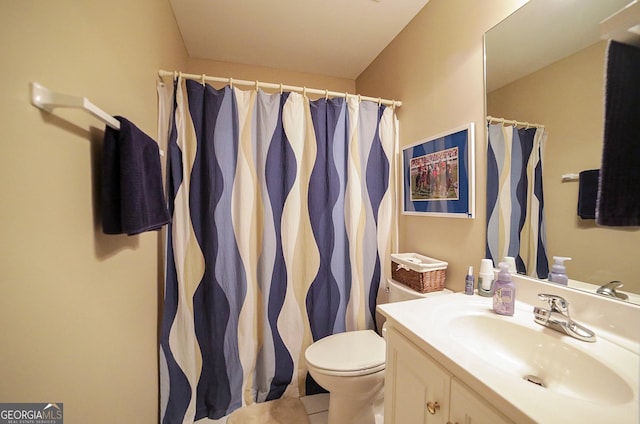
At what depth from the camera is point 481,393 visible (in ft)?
1.76

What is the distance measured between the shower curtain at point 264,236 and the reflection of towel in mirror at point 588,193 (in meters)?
0.93

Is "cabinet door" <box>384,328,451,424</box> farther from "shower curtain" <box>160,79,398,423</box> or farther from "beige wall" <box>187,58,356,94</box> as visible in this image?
"beige wall" <box>187,58,356,94</box>

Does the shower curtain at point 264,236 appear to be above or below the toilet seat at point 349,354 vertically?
above

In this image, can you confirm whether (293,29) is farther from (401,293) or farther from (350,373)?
(350,373)

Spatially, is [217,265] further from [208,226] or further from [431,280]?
[431,280]

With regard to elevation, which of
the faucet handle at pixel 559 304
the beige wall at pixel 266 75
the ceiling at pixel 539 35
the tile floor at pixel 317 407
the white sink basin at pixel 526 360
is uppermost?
the beige wall at pixel 266 75

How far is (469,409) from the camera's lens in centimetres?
56

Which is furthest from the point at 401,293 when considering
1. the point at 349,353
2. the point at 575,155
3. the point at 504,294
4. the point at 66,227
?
the point at 66,227

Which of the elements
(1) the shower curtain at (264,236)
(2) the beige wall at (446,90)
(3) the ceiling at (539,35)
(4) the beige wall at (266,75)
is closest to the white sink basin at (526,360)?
(2) the beige wall at (446,90)

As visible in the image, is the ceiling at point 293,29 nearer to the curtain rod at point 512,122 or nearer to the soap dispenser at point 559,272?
the curtain rod at point 512,122

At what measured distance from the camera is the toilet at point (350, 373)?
1114 mm

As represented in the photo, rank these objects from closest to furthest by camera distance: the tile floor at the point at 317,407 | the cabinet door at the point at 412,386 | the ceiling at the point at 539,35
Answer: the cabinet door at the point at 412,386
the ceiling at the point at 539,35
the tile floor at the point at 317,407

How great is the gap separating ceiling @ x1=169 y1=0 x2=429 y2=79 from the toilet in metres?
1.72

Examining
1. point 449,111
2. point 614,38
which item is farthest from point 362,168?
point 614,38
